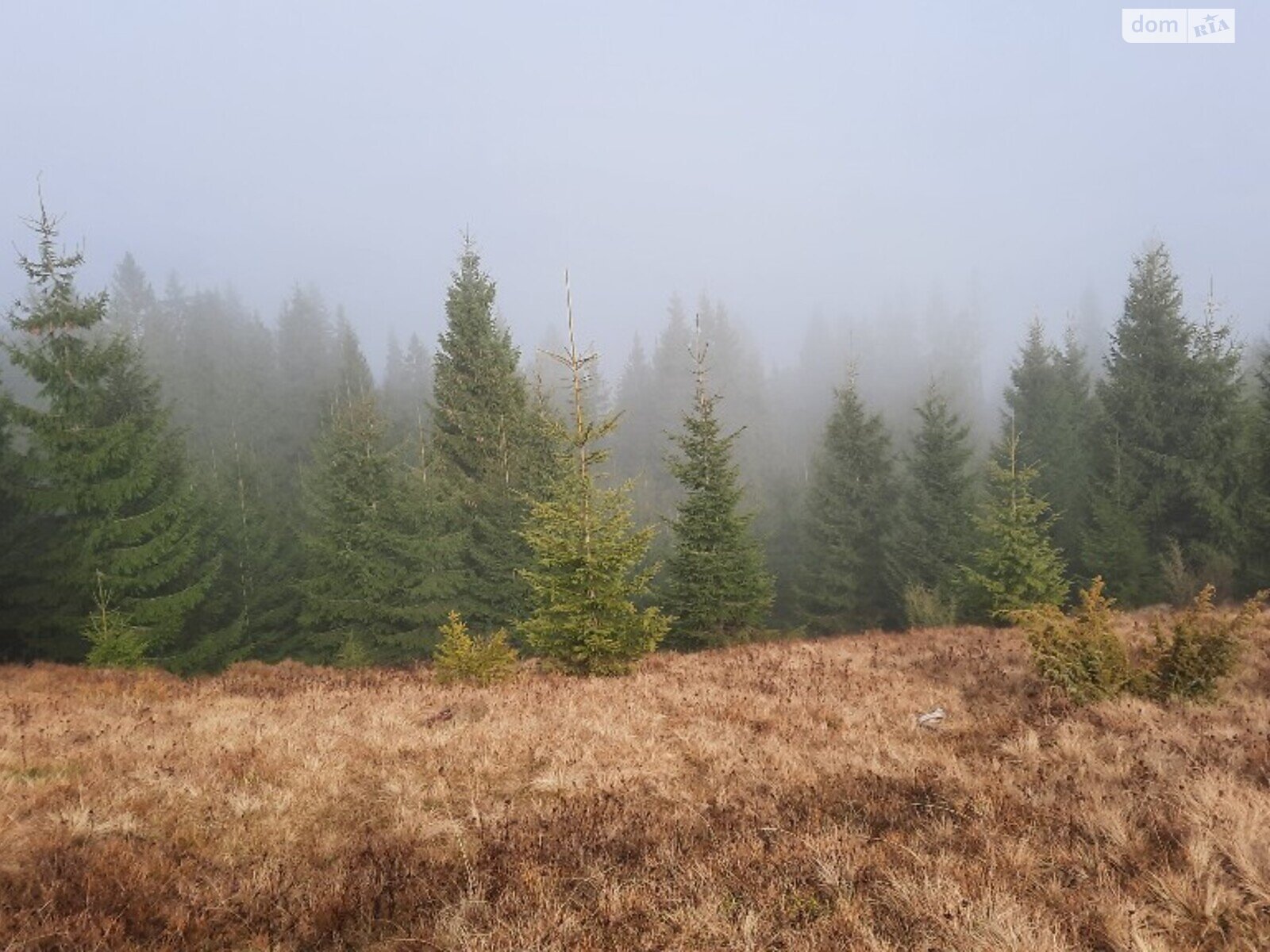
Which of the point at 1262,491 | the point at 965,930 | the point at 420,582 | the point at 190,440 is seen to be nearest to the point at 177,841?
the point at 965,930

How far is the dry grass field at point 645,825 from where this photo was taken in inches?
139

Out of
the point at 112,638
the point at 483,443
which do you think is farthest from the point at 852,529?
the point at 112,638

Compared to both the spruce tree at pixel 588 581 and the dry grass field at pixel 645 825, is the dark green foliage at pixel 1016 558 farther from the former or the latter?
the spruce tree at pixel 588 581

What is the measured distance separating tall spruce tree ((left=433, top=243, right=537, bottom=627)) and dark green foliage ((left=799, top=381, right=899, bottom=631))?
14740 mm

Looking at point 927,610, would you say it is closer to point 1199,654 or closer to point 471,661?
point 1199,654

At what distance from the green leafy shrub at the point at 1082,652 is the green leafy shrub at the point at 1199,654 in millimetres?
435

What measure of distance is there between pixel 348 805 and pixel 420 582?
700 inches

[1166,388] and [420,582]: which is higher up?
[1166,388]

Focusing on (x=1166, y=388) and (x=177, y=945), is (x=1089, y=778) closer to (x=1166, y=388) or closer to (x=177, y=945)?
(x=177, y=945)

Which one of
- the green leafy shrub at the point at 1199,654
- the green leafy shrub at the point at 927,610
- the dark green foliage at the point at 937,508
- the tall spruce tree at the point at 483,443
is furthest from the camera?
the dark green foliage at the point at 937,508

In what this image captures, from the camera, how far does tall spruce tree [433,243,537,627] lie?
23.3 m

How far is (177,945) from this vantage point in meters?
3.52

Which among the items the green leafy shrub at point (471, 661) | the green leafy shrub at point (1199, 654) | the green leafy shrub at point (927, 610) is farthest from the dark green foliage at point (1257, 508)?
the green leafy shrub at point (471, 661)

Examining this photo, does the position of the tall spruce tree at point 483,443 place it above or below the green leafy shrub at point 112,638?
above
